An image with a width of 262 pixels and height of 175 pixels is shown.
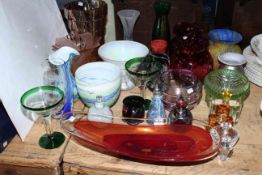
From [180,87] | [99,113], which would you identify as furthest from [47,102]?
[180,87]

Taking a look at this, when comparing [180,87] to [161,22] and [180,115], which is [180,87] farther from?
[161,22]

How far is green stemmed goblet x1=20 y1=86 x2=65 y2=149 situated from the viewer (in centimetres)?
90

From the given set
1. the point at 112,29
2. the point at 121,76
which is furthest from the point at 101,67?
the point at 112,29

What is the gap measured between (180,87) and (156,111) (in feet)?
0.51

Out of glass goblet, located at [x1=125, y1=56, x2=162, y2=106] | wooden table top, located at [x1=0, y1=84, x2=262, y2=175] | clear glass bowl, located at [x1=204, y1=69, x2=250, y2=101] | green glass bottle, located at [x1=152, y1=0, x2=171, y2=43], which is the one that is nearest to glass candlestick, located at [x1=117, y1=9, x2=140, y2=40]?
green glass bottle, located at [x1=152, y1=0, x2=171, y2=43]

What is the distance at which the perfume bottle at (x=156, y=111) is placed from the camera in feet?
3.18

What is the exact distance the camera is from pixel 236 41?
117 cm

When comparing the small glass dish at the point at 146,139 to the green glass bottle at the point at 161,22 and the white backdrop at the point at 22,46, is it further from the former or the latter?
the green glass bottle at the point at 161,22

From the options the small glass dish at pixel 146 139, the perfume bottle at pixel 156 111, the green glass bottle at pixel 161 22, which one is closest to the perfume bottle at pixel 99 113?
the small glass dish at pixel 146 139

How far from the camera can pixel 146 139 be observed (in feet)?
3.03

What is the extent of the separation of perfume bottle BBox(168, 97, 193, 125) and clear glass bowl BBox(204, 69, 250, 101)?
123mm

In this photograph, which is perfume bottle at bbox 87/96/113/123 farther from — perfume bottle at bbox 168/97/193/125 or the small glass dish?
perfume bottle at bbox 168/97/193/125

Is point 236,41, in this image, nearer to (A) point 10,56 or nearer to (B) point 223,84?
(B) point 223,84

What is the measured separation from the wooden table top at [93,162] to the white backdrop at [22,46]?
61 millimetres
